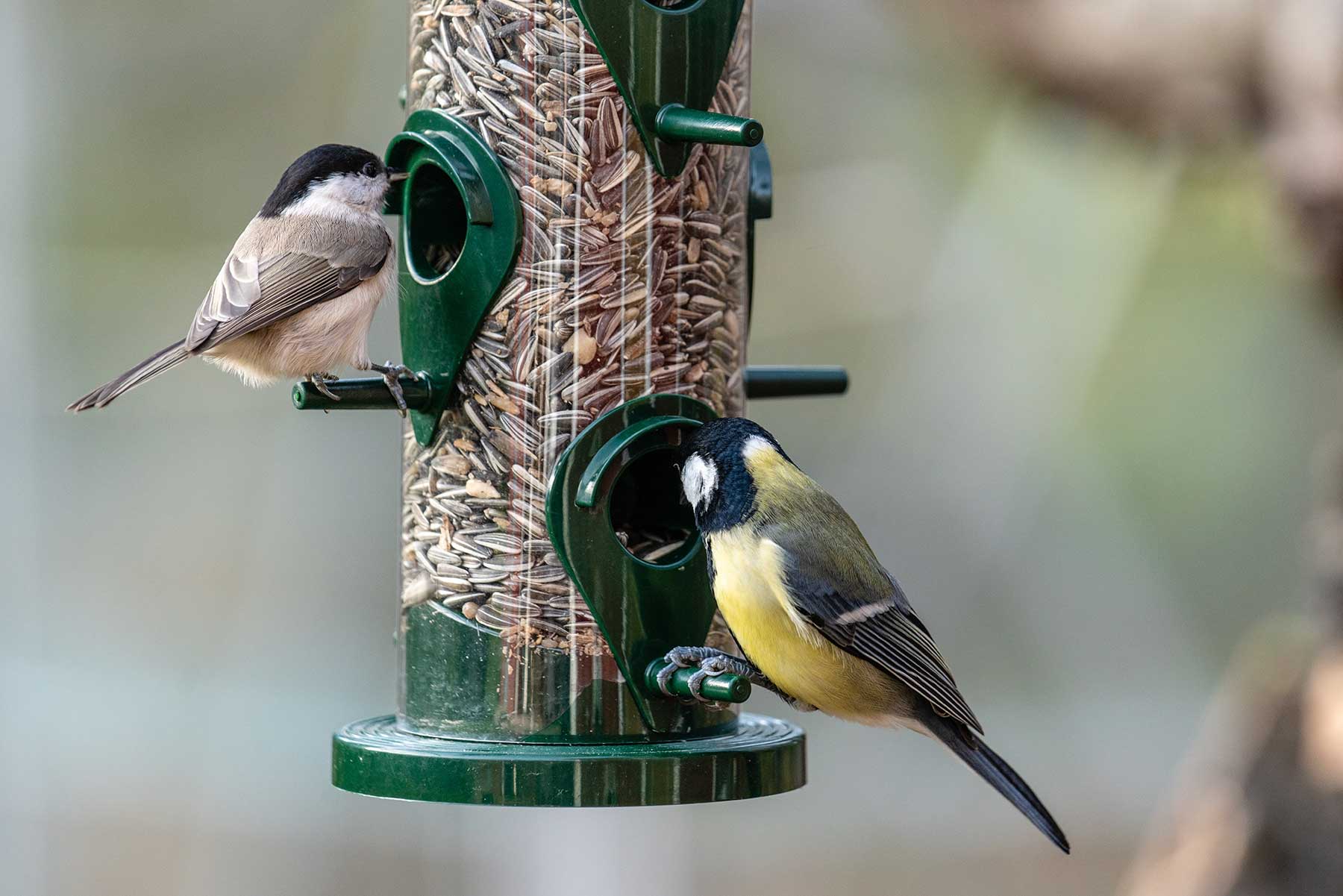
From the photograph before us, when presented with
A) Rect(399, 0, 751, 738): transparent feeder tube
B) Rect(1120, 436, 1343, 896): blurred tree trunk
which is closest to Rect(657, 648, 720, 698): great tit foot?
Rect(399, 0, 751, 738): transparent feeder tube

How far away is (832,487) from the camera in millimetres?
7238

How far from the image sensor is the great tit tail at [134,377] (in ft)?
11.1

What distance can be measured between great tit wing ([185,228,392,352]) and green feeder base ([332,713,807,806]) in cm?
99

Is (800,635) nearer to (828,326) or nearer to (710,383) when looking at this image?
(710,383)

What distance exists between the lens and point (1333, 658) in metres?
4.82

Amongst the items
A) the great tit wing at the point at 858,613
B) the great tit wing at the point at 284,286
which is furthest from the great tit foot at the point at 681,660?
the great tit wing at the point at 284,286

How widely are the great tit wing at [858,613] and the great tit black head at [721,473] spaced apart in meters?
0.08

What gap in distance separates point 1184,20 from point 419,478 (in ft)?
13.0

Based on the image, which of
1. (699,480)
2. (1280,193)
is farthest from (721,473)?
(1280,193)

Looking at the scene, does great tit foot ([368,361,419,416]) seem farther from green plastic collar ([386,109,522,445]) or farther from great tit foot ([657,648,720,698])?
great tit foot ([657,648,720,698])

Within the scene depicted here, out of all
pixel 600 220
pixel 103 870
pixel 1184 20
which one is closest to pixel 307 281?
pixel 600 220

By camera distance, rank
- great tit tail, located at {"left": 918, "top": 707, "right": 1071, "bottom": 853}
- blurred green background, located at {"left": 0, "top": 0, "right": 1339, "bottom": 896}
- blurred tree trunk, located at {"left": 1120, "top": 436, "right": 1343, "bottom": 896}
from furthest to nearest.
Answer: blurred green background, located at {"left": 0, "top": 0, "right": 1339, "bottom": 896} < blurred tree trunk, located at {"left": 1120, "top": 436, "right": 1343, "bottom": 896} < great tit tail, located at {"left": 918, "top": 707, "right": 1071, "bottom": 853}

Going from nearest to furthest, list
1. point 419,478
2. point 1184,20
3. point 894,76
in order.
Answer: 1. point 419,478
2. point 1184,20
3. point 894,76

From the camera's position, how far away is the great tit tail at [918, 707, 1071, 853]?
9.91 feet
